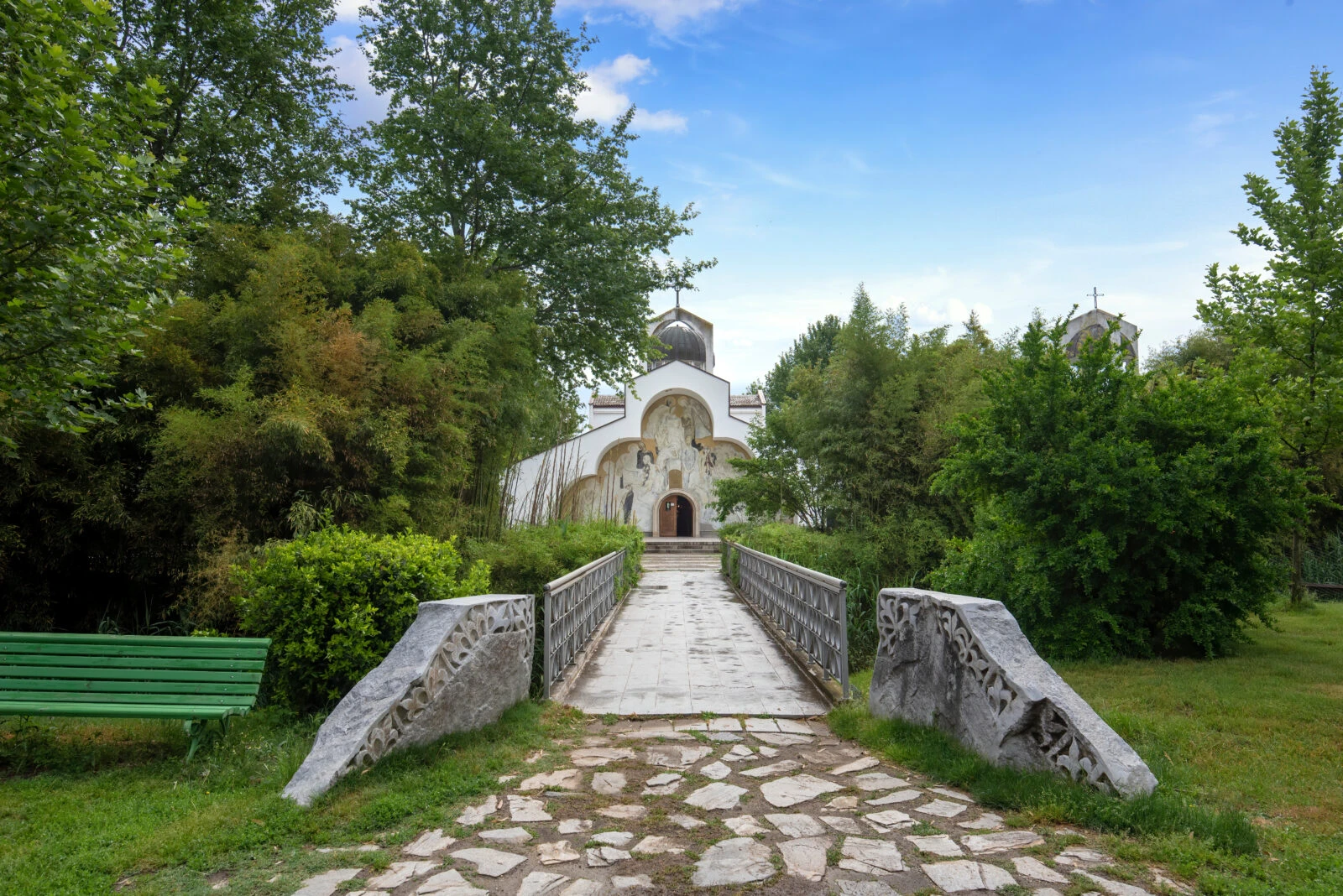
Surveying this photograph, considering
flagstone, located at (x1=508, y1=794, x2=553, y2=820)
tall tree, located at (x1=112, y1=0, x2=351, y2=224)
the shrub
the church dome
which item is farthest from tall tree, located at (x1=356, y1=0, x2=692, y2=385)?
the church dome

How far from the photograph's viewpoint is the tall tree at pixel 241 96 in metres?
9.48

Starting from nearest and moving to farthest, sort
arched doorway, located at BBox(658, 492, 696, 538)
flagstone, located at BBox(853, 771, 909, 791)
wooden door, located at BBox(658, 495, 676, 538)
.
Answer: flagstone, located at BBox(853, 771, 909, 791) → arched doorway, located at BBox(658, 492, 696, 538) → wooden door, located at BBox(658, 495, 676, 538)

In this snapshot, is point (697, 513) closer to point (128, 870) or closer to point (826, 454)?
point (826, 454)

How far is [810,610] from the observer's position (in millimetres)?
7176

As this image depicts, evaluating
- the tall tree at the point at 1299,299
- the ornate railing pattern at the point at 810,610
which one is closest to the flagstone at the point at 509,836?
the ornate railing pattern at the point at 810,610

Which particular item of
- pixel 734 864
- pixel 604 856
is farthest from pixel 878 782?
pixel 604 856

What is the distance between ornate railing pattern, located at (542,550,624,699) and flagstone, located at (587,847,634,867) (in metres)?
2.62

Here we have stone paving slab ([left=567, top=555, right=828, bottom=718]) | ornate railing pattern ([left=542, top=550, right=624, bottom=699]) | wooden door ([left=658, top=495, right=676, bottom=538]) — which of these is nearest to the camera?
stone paving slab ([left=567, top=555, right=828, bottom=718])

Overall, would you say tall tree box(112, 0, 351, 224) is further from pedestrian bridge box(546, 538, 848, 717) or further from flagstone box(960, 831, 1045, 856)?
flagstone box(960, 831, 1045, 856)

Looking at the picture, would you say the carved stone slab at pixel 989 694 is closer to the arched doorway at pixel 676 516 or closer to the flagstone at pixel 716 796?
the flagstone at pixel 716 796

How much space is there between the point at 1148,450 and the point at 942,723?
160 inches

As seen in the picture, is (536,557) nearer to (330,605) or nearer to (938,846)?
(330,605)

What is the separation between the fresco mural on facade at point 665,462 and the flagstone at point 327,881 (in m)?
25.3

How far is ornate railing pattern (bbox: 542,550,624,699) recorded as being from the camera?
595 centimetres
